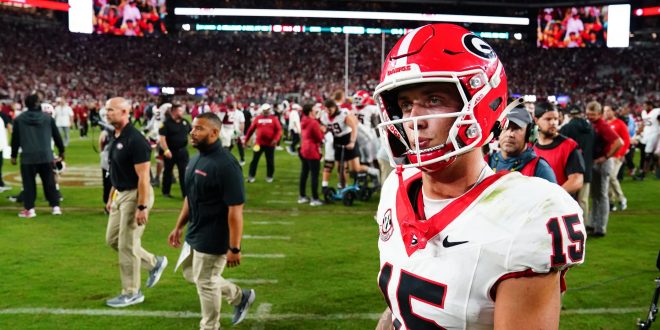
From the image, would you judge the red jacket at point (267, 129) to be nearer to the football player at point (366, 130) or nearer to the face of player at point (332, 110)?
the football player at point (366, 130)

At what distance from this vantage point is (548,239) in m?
1.55

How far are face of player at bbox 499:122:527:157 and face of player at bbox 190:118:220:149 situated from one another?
219cm

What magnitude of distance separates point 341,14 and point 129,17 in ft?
50.0

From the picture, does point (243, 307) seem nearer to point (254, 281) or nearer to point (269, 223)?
point (254, 281)

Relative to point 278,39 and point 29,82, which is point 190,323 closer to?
point 29,82

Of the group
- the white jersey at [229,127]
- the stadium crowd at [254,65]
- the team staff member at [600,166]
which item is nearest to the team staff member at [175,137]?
the white jersey at [229,127]

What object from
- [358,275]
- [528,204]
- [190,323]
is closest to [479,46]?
[528,204]

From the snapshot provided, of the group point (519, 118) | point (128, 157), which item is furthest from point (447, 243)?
point (128, 157)

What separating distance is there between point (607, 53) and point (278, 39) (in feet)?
85.2

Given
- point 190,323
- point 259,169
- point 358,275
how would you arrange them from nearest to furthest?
point 190,323, point 358,275, point 259,169

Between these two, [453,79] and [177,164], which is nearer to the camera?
[453,79]

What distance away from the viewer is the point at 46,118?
10.4 meters

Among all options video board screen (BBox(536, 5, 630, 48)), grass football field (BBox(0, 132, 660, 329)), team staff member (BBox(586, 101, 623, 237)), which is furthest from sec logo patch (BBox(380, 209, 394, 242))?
video board screen (BBox(536, 5, 630, 48))

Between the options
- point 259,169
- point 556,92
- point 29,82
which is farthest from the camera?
point 556,92
